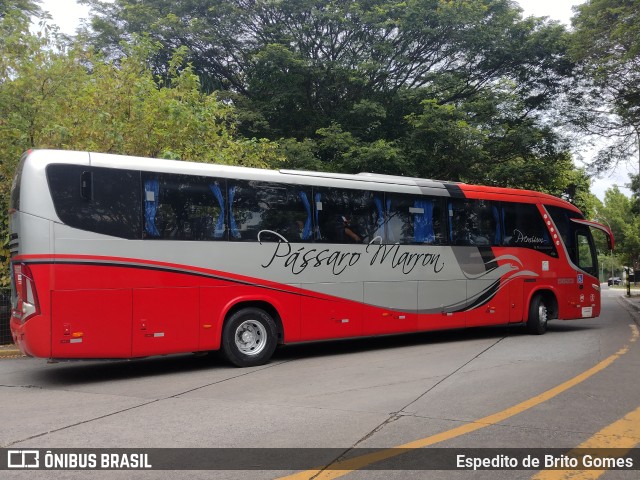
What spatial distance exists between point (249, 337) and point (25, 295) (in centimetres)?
346

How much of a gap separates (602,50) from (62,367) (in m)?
16.3

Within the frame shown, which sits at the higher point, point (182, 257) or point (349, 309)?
point (182, 257)

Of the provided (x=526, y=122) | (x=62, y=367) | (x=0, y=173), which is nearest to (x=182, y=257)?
(x=62, y=367)

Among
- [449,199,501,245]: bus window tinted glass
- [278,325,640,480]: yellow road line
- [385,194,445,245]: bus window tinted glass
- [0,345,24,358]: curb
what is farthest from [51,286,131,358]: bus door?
[449,199,501,245]: bus window tinted glass

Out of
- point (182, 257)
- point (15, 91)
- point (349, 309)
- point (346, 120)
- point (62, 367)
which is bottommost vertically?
point (62, 367)

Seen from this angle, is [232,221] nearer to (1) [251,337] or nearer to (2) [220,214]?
(2) [220,214]

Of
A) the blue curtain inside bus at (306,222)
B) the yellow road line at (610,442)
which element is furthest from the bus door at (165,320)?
the yellow road line at (610,442)

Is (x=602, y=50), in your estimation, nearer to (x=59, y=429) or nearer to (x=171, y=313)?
(x=171, y=313)

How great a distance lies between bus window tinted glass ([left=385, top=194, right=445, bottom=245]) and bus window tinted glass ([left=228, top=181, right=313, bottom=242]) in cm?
197

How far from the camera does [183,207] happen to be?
9.68 meters

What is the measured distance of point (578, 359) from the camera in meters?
10.4

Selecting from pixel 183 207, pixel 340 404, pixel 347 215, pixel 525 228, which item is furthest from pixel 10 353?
pixel 525 228

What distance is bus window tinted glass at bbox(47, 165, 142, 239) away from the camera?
28.4 feet

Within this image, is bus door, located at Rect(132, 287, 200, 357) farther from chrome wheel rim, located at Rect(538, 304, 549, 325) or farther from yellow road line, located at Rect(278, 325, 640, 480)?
chrome wheel rim, located at Rect(538, 304, 549, 325)
